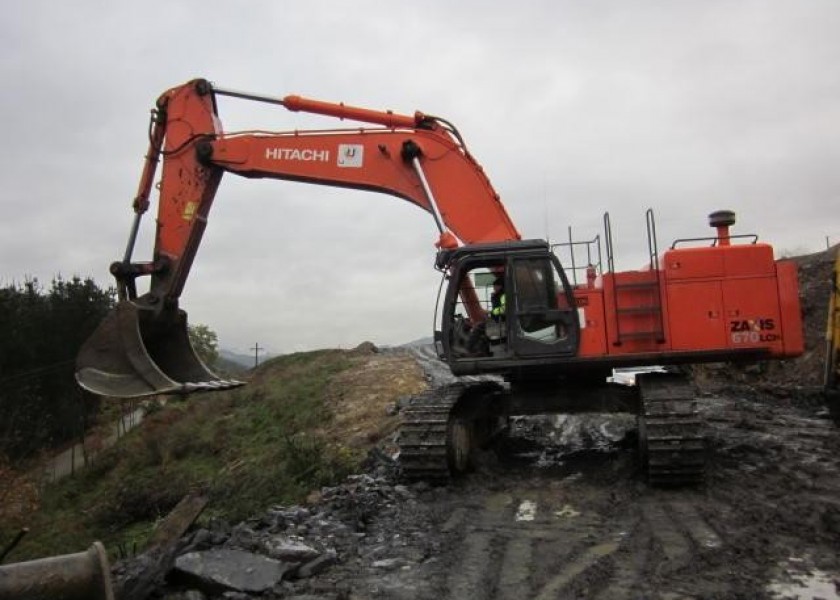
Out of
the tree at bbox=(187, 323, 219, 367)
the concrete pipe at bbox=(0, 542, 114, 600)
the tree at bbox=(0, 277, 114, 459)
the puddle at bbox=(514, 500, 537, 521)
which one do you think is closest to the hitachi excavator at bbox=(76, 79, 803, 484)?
the puddle at bbox=(514, 500, 537, 521)

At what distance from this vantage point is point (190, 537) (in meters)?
6.27

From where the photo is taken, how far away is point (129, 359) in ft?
28.0

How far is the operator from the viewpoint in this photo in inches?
356

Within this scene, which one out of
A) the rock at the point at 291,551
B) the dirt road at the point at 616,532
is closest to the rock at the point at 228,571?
the rock at the point at 291,551

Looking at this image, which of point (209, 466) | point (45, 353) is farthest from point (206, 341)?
point (209, 466)

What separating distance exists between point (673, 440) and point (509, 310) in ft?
7.55

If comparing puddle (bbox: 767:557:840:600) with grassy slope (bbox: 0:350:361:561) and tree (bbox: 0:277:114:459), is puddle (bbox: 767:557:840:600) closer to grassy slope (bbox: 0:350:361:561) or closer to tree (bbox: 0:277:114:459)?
grassy slope (bbox: 0:350:361:561)

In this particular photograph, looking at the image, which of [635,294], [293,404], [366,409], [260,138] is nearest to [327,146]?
[260,138]

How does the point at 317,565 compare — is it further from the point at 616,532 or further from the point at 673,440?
the point at 673,440

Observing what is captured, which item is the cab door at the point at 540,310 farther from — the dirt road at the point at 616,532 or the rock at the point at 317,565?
the rock at the point at 317,565

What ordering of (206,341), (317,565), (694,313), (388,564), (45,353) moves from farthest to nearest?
Result: (206,341) < (45,353) < (694,313) < (388,564) < (317,565)

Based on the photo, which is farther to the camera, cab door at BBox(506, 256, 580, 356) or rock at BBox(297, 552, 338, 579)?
cab door at BBox(506, 256, 580, 356)

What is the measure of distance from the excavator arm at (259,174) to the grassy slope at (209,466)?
3.31 metres

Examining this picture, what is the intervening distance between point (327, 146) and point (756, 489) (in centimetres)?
659
